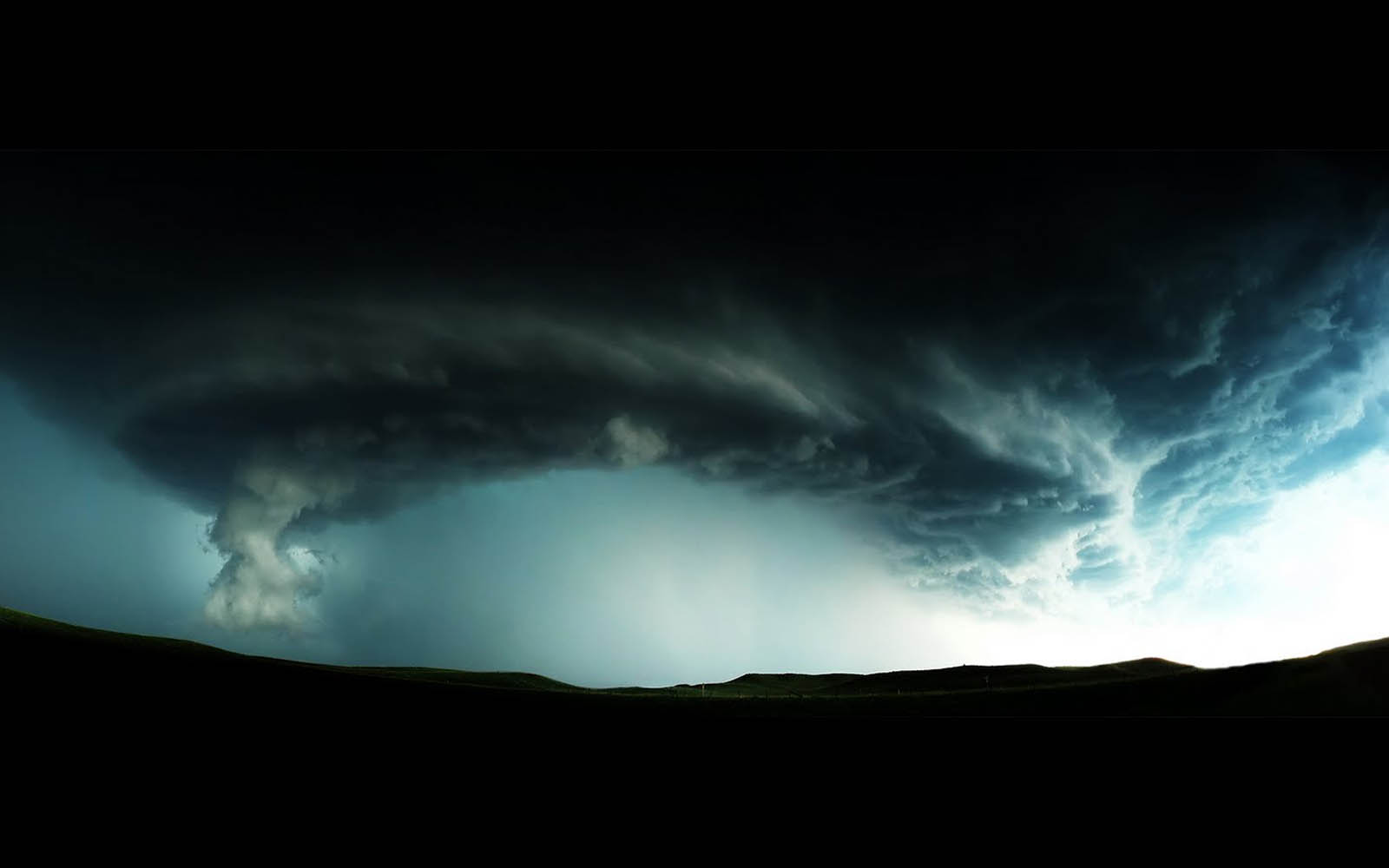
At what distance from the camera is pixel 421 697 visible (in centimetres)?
1062

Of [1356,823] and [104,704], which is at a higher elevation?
[104,704]

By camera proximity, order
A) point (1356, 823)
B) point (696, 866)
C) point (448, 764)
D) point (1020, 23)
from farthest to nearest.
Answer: point (1020, 23) < point (448, 764) < point (1356, 823) < point (696, 866)

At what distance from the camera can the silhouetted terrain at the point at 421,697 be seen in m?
7.19

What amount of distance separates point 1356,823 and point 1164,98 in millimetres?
7818

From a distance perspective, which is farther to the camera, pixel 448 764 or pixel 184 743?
pixel 184 743

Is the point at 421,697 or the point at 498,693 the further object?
the point at 498,693

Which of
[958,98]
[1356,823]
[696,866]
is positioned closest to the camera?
[696,866]

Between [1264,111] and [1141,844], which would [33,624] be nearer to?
[1141,844]

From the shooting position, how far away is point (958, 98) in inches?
288

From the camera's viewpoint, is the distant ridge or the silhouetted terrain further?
the distant ridge

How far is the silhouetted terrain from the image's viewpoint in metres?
7.19

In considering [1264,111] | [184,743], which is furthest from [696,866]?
[1264,111]

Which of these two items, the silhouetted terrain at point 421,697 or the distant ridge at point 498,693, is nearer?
the silhouetted terrain at point 421,697

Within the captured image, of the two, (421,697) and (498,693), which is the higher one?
(421,697)
